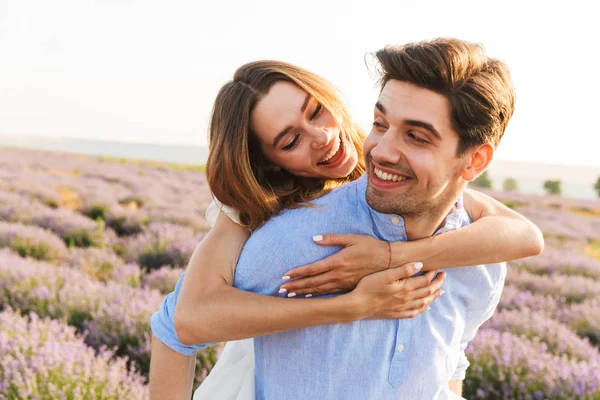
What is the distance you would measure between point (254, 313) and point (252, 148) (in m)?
0.95

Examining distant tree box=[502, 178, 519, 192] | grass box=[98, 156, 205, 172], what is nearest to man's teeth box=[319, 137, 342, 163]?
grass box=[98, 156, 205, 172]

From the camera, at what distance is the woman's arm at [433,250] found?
1.87m

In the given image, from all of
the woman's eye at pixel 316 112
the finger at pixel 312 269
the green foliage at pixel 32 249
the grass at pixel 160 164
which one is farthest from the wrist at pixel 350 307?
the grass at pixel 160 164

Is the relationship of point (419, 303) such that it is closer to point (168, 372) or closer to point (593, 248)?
point (168, 372)

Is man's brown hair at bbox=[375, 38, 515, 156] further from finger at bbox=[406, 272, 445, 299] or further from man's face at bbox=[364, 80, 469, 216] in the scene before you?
finger at bbox=[406, 272, 445, 299]

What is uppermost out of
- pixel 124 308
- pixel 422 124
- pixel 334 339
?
pixel 422 124

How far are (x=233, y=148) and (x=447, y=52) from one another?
920 millimetres

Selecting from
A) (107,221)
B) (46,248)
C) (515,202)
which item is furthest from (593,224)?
(46,248)

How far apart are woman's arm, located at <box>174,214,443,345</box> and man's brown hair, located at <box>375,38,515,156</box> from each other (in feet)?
1.68

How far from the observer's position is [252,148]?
8.37 ft

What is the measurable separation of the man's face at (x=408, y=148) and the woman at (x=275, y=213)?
0.56 feet

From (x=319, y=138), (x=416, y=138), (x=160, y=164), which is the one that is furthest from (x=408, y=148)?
(x=160, y=164)

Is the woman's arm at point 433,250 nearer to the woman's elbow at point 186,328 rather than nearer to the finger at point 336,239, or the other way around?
the finger at point 336,239

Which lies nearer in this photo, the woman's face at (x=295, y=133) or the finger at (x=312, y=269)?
the finger at (x=312, y=269)
